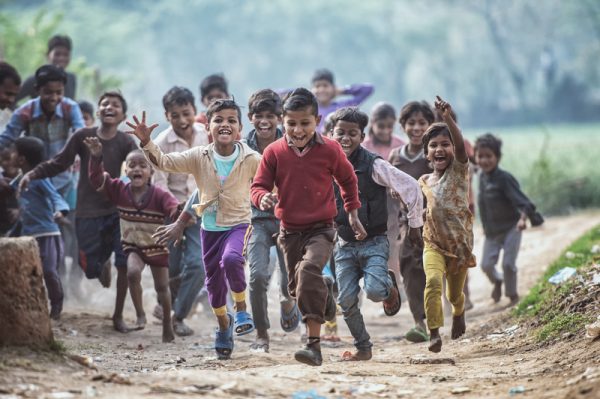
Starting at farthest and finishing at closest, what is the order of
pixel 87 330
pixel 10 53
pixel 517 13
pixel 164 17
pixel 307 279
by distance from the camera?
pixel 164 17 < pixel 517 13 < pixel 10 53 < pixel 87 330 < pixel 307 279

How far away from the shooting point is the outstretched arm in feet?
22.2

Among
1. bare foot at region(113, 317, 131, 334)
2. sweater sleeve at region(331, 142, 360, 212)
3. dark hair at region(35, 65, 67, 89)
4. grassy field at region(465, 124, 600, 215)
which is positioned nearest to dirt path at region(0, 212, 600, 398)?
bare foot at region(113, 317, 131, 334)

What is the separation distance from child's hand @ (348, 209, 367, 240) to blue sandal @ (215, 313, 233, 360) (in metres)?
1.35

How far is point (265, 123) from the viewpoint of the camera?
26.3 feet

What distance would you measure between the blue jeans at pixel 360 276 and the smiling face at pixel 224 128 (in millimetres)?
1055

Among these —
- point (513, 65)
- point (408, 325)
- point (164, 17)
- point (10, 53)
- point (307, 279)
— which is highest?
point (164, 17)

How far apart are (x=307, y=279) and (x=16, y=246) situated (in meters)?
1.76

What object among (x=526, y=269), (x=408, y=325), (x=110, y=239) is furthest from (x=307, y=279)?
(x=526, y=269)

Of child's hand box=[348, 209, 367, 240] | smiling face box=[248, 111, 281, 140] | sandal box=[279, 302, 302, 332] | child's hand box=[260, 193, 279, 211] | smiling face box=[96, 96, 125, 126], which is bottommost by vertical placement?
sandal box=[279, 302, 302, 332]

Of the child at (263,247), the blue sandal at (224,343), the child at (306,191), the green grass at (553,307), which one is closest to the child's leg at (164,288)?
the child at (263,247)

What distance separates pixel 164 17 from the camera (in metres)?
59.1

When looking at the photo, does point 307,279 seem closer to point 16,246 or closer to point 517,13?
point 16,246

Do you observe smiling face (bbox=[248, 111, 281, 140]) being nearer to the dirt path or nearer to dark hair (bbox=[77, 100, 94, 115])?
the dirt path

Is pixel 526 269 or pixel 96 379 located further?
pixel 526 269
